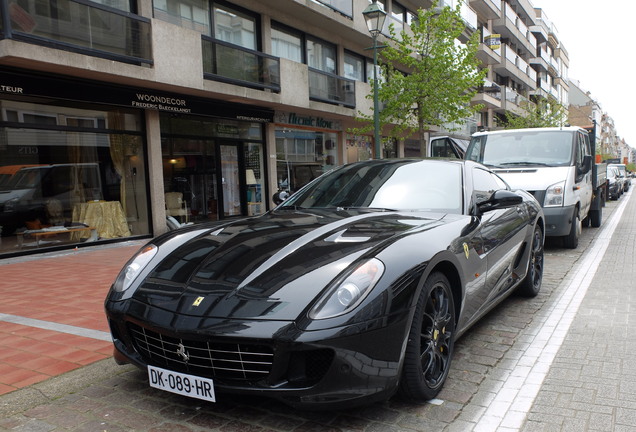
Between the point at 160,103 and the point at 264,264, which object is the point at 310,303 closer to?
the point at 264,264

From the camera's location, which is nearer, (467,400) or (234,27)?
(467,400)

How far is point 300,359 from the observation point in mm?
2328

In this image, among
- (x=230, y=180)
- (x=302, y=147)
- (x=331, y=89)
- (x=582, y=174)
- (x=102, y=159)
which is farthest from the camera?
(x=302, y=147)

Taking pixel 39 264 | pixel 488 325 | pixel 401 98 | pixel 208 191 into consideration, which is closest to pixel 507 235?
pixel 488 325

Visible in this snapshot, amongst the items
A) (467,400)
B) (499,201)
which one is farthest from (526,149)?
(467,400)

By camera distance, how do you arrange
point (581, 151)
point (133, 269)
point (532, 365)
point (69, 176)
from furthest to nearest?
1. point (69, 176)
2. point (581, 151)
3. point (532, 365)
4. point (133, 269)

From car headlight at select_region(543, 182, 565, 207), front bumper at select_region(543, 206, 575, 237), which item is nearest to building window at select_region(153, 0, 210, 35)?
car headlight at select_region(543, 182, 565, 207)

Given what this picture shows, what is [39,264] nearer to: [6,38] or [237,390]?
[6,38]

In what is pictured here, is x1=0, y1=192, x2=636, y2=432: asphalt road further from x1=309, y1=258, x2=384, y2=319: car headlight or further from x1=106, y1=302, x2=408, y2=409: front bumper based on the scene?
x1=309, y1=258, x2=384, y2=319: car headlight

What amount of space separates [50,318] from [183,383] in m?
3.00

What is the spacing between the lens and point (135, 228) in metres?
12.0

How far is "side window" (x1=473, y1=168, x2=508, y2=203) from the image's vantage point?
4116mm

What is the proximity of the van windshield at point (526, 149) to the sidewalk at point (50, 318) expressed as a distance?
22.2ft

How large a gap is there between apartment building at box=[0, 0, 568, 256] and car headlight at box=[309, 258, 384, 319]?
27.6 ft
